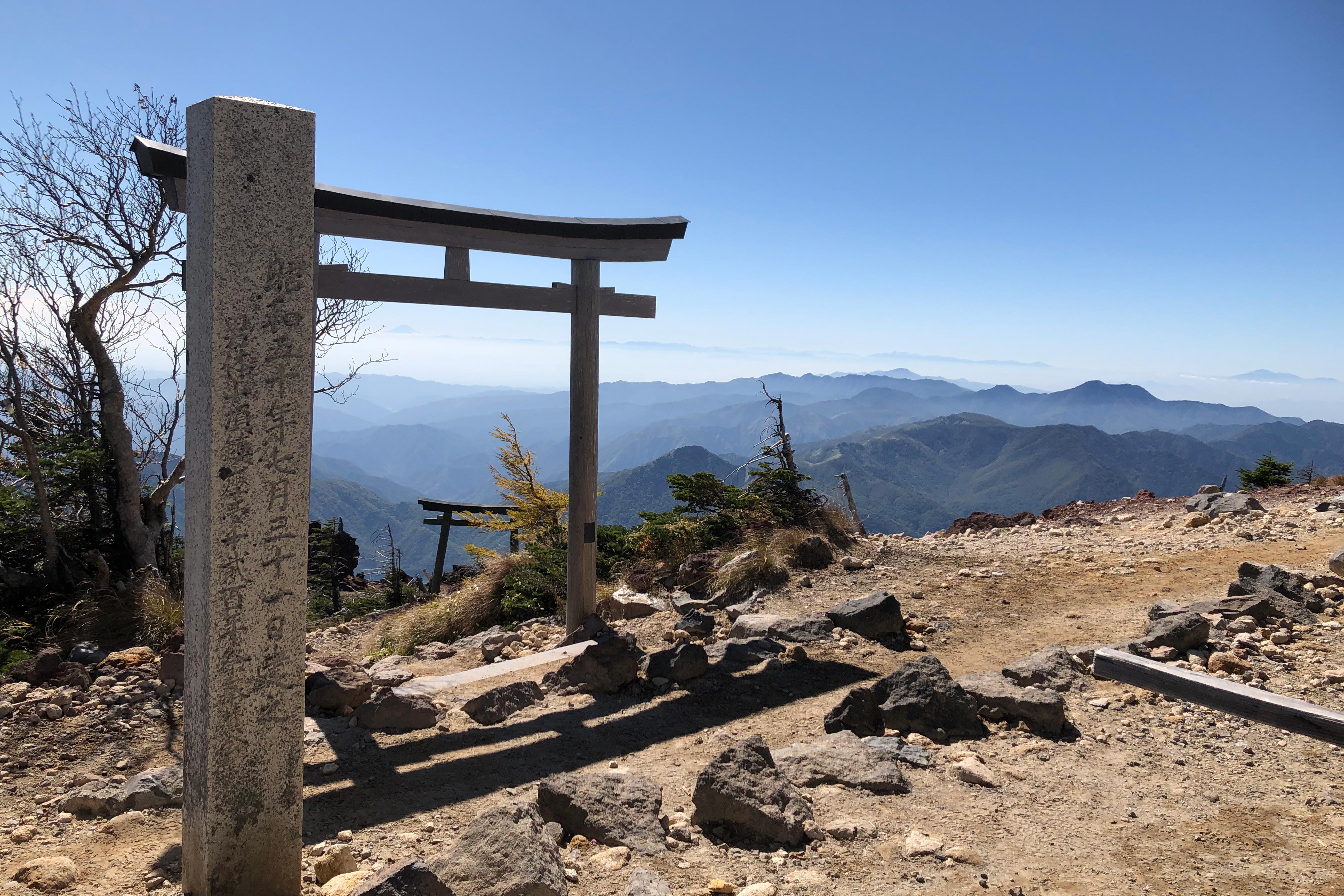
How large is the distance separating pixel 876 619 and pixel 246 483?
4.78m

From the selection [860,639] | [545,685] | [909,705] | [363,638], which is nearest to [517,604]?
[363,638]

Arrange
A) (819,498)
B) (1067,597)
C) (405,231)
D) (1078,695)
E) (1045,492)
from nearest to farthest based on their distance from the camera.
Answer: (1078,695) < (405,231) < (1067,597) < (819,498) < (1045,492)

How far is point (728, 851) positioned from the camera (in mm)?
3041

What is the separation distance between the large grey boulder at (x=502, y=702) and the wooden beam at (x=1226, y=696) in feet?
11.0

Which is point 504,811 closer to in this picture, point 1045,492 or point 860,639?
point 860,639

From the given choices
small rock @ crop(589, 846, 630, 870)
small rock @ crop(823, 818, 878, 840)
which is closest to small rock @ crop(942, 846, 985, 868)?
small rock @ crop(823, 818, 878, 840)

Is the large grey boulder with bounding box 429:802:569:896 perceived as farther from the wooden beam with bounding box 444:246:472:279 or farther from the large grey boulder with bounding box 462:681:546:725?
the wooden beam with bounding box 444:246:472:279

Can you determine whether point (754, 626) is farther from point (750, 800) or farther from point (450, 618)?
point (450, 618)

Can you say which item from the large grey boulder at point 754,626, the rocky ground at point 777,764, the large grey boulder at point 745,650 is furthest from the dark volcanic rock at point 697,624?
the large grey boulder at point 745,650

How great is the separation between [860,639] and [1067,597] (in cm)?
236

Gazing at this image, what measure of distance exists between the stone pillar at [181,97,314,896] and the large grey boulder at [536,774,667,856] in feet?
3.46

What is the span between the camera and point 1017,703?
166 inches

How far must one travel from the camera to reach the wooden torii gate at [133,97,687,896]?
89.0 inches

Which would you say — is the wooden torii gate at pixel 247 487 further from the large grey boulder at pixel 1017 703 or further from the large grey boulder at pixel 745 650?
the large grey boulder at pixel 1017 703
